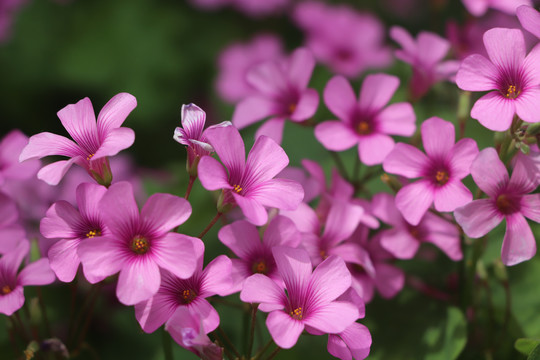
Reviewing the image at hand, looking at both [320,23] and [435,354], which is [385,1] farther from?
[435,354]

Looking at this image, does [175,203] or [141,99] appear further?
[141,99]

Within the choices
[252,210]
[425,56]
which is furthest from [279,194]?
[425,56]

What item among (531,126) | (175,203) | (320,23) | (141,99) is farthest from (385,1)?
(175,203)

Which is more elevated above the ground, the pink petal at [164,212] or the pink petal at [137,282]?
the pink petal at [164,212]

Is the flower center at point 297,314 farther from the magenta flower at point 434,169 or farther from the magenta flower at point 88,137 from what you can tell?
the magenta flower at point 88,137

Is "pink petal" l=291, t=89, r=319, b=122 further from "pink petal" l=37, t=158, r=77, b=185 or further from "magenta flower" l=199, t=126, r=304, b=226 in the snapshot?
"pink petal" l=37, t=158, r=77, b=185

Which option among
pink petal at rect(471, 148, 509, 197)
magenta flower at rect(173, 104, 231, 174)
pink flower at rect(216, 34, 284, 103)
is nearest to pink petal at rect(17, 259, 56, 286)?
magenta flower at rect(173, 104, 231, 174)

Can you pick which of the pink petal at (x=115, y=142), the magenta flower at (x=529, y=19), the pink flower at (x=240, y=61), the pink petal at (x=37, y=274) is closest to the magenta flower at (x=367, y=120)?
the magenta flower at (x=529, y=19)
